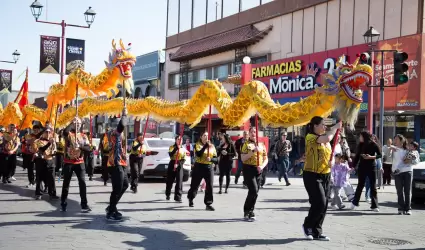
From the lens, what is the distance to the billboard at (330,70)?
760 inches

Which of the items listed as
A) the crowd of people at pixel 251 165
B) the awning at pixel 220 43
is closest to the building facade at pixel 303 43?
the awning at pixel 220 43

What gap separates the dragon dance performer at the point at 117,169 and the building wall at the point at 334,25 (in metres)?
16.1

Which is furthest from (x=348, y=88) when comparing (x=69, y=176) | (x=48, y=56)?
(x=48, y=56)

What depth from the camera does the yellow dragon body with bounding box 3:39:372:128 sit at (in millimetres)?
7664

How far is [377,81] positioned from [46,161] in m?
13.3

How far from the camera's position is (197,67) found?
35688mm

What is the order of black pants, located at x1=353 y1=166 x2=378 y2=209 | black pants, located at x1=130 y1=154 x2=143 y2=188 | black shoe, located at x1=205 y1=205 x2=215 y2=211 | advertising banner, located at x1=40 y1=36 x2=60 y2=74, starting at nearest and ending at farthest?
1. black shoe, located at x1=205 y1=205 x2=215 y2=211
2. black pants, located at x1=353 y1=166 x2=378 y2=209
3. black pants, located at x1=130 y1=154 x2=143 y2=188
4. advertising banner, located at x1=40 y1=36 x2=60 y2=74

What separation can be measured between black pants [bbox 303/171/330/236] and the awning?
22.0 m

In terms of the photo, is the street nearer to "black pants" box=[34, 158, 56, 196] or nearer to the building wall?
"black pants" box=[34, 158, 56, 196]

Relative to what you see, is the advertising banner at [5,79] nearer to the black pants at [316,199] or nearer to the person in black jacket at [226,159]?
the person in black jacket at [226,159]

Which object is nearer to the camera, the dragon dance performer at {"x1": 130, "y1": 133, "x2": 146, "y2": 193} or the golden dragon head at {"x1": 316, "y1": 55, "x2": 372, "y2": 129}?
the golden dragon head at {"x1": 316, "y1": 55, "x2": 372, "y2": 129}

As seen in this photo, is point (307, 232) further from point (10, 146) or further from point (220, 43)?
point (220, 43)

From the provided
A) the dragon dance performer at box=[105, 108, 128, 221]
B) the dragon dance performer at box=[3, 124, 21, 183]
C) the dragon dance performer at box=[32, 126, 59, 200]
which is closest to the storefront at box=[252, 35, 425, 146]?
the dragon dance performer at box=[32, 126, 59, 200]

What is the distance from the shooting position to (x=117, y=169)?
9211mm
